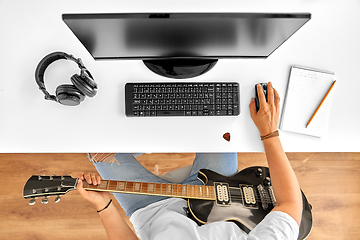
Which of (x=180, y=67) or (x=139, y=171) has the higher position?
(x=180, y=67)

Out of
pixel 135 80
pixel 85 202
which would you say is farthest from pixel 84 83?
pixel 85 202

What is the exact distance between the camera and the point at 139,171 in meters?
1.02

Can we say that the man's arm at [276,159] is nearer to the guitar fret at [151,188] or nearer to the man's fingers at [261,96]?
the man's fingers at [261,96]

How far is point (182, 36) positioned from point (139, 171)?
2.12ft

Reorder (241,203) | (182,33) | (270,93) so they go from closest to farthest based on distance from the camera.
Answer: (182,33) → (270,93) → (241,203)

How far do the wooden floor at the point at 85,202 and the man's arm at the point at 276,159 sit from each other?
2.08 ft

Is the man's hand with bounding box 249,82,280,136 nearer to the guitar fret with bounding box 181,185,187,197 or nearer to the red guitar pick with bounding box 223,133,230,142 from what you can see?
the red guitar pick with bounding box 223,133,230,142

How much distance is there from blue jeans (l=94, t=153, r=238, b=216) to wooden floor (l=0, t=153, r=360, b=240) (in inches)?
15.4

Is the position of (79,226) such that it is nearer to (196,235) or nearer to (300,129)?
(196,235)

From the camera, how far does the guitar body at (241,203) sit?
2.96 feet

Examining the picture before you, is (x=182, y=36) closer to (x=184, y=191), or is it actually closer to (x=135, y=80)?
(x=135, y=80)

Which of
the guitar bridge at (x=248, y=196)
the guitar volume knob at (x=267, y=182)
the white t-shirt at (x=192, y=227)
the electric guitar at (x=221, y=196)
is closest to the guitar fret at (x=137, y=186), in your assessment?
the electric guitar at (x=221, y=196)

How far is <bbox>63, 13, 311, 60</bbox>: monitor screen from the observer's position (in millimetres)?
520

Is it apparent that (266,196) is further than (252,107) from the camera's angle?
Yes
